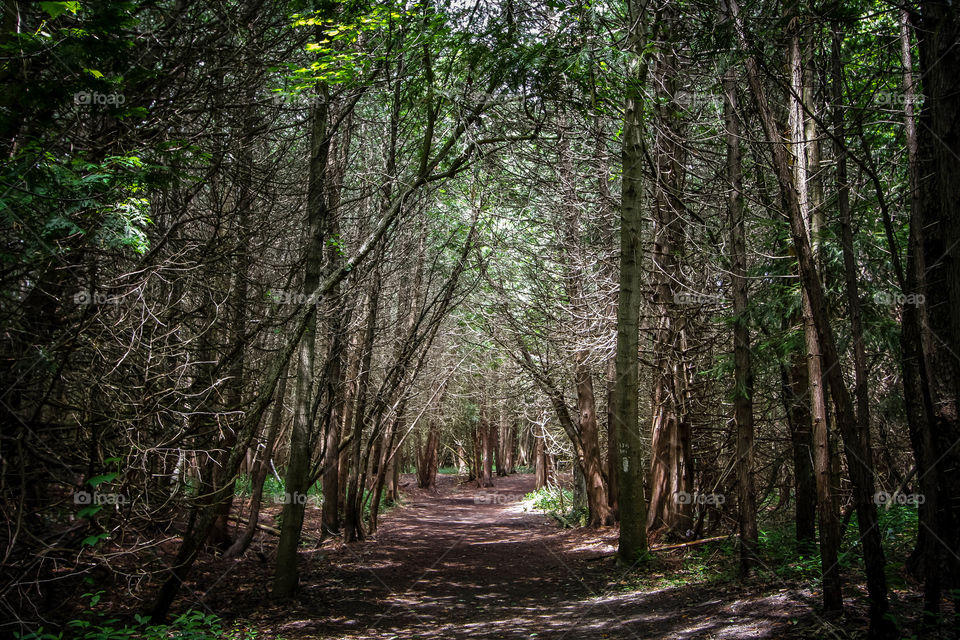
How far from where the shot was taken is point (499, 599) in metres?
7.95

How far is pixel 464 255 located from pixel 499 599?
6073 millimetres

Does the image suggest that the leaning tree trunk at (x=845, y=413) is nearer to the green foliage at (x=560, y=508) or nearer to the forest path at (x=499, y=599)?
the forest path at (x=499, y=599)

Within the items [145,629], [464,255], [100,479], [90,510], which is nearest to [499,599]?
[145,629]

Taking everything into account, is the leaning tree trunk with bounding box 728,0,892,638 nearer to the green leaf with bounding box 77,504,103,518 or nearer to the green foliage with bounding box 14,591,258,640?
the green foliage with bounding box 14,591,258,640

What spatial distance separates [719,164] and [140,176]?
8638 millimetres

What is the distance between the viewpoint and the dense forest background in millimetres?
4684

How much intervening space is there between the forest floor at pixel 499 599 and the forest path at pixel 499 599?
2 cm

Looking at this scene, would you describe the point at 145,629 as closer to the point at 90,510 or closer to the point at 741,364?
the point at 90,510

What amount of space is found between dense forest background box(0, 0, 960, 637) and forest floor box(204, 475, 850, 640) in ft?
2.03

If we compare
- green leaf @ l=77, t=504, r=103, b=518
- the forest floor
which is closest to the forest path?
the forest floor

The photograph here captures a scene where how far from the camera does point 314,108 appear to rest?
8289mm

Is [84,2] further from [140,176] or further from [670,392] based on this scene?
[670,392]

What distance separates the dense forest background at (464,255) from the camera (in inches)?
184

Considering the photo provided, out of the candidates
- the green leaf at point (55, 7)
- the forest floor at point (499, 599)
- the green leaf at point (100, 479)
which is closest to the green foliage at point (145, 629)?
the forest floor at point (499, 599)
